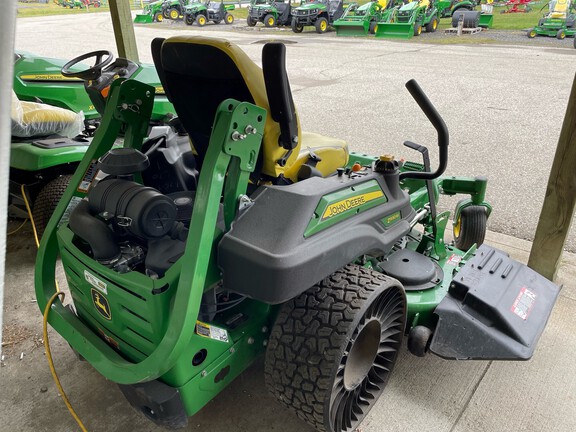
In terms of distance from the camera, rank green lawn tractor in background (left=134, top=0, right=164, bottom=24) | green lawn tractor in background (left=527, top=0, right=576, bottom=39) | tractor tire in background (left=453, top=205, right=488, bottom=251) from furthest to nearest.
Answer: green lawn tractor in background (left=134, top=0, right=164, bottom=24) → green lawn tractor in background (left=527, top=0, right=576, bottom=39) → tractor tire in background (left=453, top=205, right=488, bottom=251)

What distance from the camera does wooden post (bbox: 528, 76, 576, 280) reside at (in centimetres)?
226

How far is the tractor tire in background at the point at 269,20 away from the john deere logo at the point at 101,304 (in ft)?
61.7

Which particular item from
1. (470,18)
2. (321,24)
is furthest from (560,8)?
(321,24)

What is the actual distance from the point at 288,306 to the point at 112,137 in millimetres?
1073

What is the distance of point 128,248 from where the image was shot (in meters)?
1.75

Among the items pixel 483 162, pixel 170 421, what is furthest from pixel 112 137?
pixel 483 162

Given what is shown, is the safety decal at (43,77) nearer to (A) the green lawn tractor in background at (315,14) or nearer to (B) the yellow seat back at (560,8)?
(A) the green lawn tractor in background at (315,14)

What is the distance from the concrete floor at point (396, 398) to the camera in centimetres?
192

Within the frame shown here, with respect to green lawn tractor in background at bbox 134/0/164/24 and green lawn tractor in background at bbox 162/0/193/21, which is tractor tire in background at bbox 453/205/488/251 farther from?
green lawn tractor in background at bbox 134/0/164/24

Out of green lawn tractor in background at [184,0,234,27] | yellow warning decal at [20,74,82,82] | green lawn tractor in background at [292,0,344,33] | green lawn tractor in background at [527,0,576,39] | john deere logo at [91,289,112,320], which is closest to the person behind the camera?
john deere logo at [91,289,112,320]

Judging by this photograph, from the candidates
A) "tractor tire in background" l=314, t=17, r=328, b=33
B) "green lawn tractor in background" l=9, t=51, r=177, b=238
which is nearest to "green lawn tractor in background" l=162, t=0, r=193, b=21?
"tractor tire in background" l=314, t=17, r=328, b=33

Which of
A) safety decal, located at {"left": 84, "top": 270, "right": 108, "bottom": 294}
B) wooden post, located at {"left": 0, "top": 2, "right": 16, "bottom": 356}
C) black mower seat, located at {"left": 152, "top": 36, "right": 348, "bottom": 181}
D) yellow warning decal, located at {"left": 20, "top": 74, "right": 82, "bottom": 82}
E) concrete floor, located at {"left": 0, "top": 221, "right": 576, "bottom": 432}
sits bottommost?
concrete floor, located at {"left": 0, "top": 221, "right": 576, "bottom": 432}

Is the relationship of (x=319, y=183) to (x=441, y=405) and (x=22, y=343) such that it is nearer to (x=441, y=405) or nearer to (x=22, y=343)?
(x=441, y=405)

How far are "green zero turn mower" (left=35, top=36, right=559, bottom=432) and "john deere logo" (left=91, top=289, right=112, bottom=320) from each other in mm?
10
